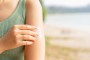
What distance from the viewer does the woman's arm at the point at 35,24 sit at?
700 millimetres

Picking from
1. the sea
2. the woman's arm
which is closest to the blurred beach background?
the sea

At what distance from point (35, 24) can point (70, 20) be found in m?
1.81

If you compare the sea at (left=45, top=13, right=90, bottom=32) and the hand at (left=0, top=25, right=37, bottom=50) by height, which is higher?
the sea at (left=45, top=13, right=90, bottom=32)

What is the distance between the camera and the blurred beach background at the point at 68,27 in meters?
2.46

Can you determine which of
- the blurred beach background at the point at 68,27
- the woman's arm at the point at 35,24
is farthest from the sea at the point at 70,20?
the woman's arm at the point at 35,24

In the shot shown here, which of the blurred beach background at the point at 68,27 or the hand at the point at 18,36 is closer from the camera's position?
the hand at the point at 18,36

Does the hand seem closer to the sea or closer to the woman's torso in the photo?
the woman's torso

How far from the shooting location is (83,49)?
2449 millimetres

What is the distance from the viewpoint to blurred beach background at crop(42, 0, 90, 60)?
246 cm

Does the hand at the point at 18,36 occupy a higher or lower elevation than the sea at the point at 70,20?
lower

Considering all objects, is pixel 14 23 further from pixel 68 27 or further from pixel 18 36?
pixel 68 27

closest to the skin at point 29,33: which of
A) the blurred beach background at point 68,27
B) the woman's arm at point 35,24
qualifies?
the woman's arm at point 35,24

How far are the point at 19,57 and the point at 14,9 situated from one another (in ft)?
0.43

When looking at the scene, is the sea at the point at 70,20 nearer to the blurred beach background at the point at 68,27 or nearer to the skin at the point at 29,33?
the blurred beach background at the point at 68,27
